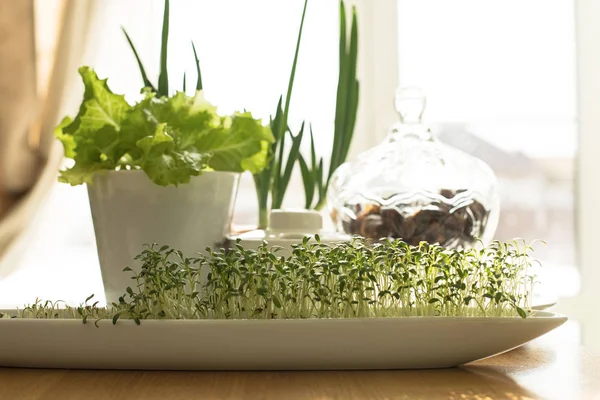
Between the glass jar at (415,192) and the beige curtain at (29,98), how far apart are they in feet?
4.73

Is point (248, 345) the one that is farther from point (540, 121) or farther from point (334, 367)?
point (540, 121)

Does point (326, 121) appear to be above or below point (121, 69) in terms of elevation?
below

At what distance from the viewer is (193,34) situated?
2.44 m

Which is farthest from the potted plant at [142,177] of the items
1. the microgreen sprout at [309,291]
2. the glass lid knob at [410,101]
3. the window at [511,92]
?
the window at [511,92]

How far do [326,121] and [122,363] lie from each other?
1885 mm

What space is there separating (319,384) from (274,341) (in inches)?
1.9

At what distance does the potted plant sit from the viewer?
2.46 feet

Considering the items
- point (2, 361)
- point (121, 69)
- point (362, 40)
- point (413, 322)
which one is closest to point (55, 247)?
point (121, 69)

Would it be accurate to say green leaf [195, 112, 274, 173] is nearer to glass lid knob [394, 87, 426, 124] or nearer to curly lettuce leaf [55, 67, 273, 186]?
curly lettuce leaf [55, 67, 273, 186]

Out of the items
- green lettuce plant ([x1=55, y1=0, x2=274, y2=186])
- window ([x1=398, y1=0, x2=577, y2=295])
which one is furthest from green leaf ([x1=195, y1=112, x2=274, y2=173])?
window ([x1=398, y1=0, x2=577, y2=295])

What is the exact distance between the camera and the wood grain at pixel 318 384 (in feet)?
1.57

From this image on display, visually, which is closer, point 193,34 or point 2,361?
point 2,361

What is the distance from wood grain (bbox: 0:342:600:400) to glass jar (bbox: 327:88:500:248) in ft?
1.20

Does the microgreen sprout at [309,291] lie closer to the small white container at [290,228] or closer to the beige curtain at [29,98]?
the small white container at [290,228]
